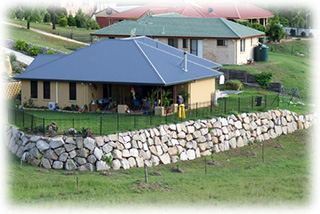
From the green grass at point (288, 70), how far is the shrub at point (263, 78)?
4.48 ft

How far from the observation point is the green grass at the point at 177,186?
29.3m

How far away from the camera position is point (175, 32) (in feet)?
201

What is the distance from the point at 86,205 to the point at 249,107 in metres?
19.7

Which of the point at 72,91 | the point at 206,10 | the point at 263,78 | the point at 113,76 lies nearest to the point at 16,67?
the point at 72,91

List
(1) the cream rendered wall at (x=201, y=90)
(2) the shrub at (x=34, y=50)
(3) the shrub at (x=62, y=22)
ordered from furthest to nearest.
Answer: (3) the shrub at (x=62, y=22)
(2) the shrub at (x=34, y=50)
(1) the cream rendered wall at (x=201, y=90)

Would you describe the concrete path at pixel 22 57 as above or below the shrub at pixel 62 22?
below

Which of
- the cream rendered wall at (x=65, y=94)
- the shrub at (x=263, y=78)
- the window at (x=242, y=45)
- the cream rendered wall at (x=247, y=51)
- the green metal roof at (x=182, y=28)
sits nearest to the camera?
the cream rendered wall at (x=65, y=94)

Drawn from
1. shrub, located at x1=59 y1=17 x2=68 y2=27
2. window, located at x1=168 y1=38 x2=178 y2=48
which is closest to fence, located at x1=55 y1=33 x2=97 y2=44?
shrub, located at x1=59 y1=17 x2=68 y2=27

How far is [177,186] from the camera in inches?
1264

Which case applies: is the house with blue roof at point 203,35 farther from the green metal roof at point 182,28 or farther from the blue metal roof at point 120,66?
the blue metal roof at point 120,66

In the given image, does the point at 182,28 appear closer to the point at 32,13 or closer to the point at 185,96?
the point at 185,96

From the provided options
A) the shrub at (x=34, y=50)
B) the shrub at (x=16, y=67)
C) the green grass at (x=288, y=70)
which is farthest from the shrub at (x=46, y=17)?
the shrub at (x=16, y=67)

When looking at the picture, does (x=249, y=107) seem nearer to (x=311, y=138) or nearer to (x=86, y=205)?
(x=311, y=138)

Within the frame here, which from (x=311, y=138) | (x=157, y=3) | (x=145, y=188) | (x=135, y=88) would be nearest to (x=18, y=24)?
(x=157, y=3)
